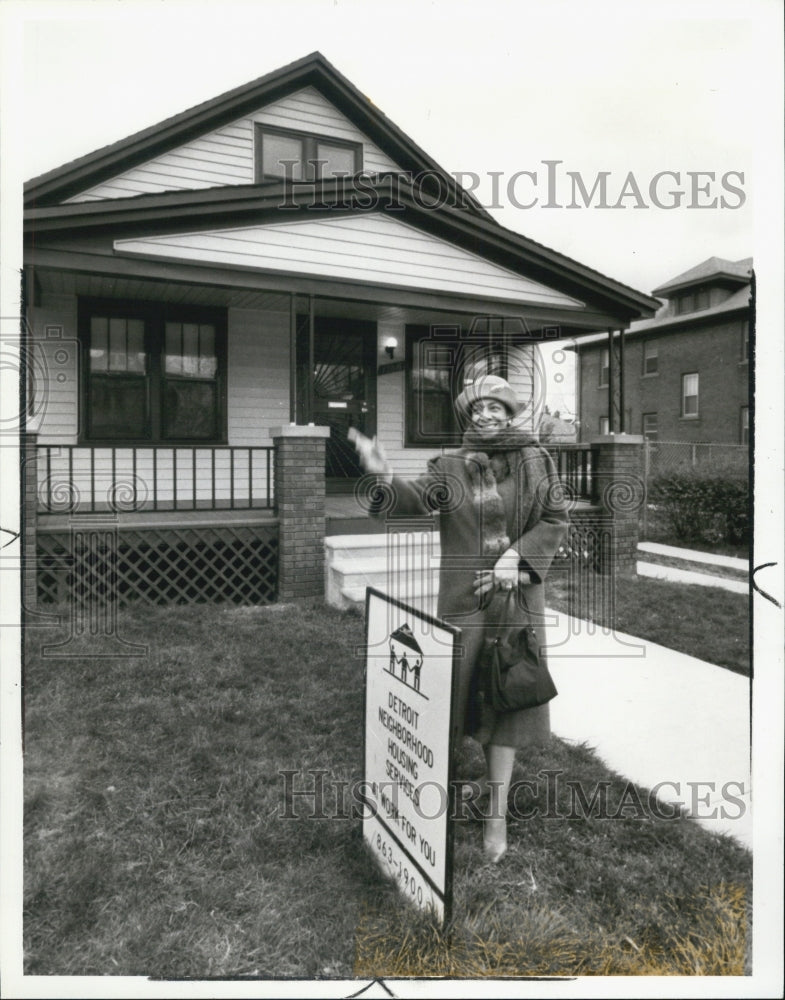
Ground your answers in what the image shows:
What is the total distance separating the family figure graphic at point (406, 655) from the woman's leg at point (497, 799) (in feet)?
1.84

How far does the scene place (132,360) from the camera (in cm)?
848

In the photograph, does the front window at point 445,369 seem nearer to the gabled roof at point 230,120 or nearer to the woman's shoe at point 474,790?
the gabled roof at point 230,120

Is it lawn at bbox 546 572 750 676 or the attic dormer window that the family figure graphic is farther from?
the attic dormer window

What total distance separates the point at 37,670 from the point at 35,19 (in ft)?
12.6

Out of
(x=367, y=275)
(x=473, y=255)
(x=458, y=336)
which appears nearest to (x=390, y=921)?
(x=367, y=275)

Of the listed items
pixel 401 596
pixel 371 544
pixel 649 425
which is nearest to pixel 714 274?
pixel 649 425

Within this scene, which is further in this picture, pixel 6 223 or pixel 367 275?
pixel 367 275

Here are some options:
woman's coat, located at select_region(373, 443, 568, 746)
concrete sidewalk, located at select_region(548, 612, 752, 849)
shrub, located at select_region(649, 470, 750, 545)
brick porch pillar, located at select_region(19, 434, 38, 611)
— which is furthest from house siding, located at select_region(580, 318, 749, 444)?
woman's coat, located at select_region(373, 443, 568, 746)

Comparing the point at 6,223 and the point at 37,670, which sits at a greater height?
the point at 6,223

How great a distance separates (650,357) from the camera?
27266mm

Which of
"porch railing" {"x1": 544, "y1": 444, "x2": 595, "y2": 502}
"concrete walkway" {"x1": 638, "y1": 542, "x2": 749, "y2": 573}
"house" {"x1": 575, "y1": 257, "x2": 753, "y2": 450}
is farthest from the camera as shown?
"house" {"x1": 575, "y1": 257, "x2": 753, "y2": 450}

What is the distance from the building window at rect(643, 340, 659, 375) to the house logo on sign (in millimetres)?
27397

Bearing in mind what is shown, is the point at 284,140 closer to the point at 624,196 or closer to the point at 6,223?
the point at 624,196

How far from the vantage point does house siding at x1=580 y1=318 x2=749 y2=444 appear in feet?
78.3
